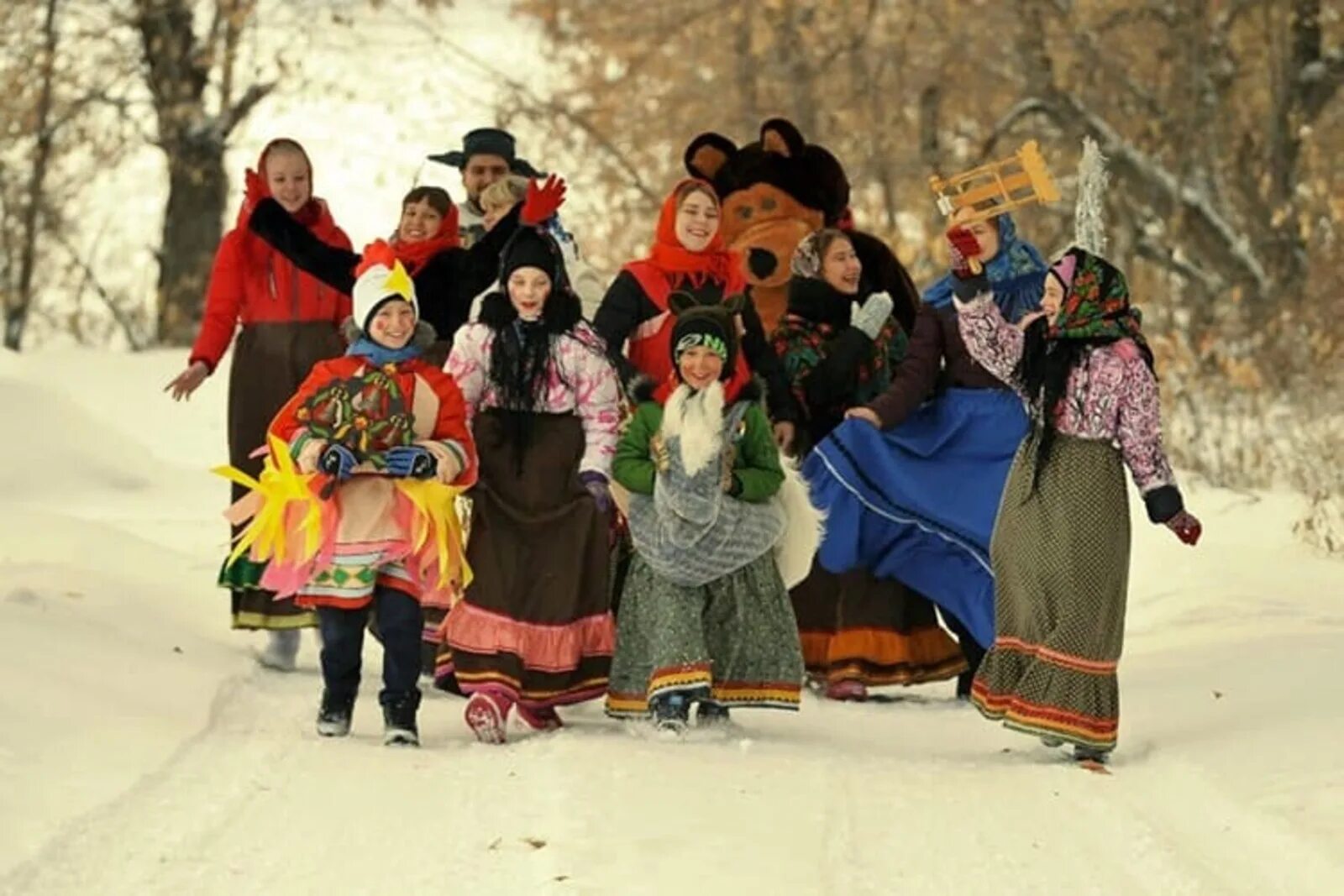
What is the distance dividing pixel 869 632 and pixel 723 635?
4.14 ft

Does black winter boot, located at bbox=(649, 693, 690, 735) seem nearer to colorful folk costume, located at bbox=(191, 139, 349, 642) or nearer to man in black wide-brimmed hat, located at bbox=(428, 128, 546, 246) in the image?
colorful folk costume, located at bbox=(191, 139, 349, 642)

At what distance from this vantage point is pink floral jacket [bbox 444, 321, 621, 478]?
8672 mm

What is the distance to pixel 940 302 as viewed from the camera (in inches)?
385

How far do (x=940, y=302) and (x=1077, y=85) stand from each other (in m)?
12.7

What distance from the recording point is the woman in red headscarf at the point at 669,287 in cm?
935

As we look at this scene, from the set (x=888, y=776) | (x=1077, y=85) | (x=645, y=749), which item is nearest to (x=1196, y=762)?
(x=888, y=776)

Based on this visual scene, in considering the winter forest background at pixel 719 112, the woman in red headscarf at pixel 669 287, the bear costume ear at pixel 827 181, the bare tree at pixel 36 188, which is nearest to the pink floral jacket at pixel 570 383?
the woman in red headscarf at pixel 669 287

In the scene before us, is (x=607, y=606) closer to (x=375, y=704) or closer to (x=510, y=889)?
(x=375, y=704)

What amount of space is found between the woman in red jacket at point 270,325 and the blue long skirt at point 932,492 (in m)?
1.91

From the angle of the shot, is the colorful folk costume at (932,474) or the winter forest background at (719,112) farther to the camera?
the winter forest background at (719,112)

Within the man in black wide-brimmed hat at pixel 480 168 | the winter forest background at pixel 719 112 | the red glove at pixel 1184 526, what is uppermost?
the winter forest background at pixel 719 112

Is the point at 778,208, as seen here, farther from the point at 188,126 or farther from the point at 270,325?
the point at 188,126

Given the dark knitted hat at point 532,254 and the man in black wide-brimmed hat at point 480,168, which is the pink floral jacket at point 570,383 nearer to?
the dark knitted hat at point 532,254

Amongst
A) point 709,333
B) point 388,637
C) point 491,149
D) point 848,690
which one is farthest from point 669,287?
point 388,637
